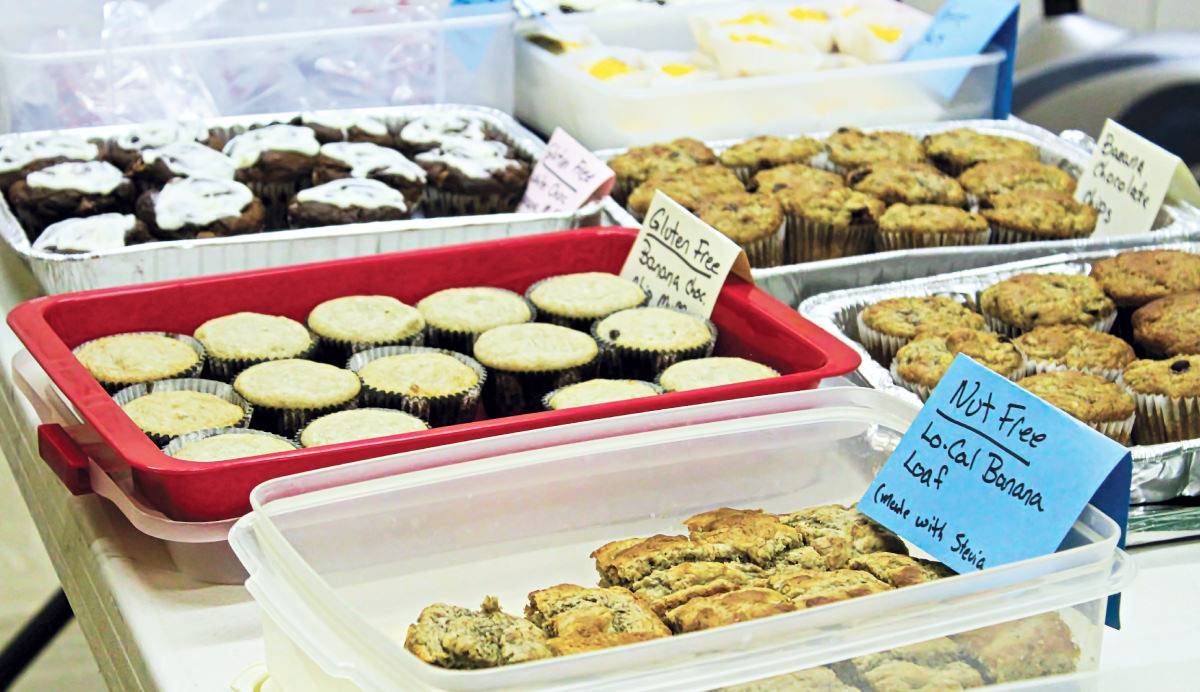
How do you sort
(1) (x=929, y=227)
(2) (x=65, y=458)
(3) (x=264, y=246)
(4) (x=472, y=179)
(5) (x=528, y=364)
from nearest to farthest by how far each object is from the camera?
1. (2) (x=65, y=458)
2. (5) (x=528, y=364)
3. (3) (x=264, y=246)
4. (1) (x=929, y=227)
5. (4) (x=472, y=179)

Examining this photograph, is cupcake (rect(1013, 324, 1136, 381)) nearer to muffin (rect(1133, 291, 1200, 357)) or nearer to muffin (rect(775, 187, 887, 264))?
muffin (rect(1133, 291, 1200, 357))

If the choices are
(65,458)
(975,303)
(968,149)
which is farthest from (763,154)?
(65,458)

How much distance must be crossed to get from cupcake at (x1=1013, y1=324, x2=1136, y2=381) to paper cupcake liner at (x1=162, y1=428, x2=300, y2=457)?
3.47 feet

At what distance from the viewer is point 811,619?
0.88m

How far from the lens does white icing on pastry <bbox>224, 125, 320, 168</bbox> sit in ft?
7.68

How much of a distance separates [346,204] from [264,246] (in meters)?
0.22

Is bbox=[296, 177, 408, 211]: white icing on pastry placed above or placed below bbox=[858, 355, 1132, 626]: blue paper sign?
below

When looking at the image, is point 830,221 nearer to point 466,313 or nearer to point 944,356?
point 944,356

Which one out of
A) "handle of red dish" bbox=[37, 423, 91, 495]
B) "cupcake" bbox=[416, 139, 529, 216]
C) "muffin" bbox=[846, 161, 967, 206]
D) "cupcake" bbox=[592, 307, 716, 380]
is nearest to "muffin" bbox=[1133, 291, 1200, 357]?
"muffin" bbox=[846, 161, 967, 206]

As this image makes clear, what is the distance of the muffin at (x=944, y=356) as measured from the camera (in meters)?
1.69

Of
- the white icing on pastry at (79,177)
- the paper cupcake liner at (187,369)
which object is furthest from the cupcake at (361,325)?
the white icing on pastry at (79,177)

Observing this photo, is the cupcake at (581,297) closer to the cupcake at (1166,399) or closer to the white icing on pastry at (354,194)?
the white icing on pastry at (354,194)

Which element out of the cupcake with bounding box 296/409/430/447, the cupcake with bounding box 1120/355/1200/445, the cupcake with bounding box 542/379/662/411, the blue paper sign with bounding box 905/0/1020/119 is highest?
the blue paper sign with bounding box 905/0/1020/119

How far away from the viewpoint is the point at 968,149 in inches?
101
